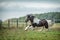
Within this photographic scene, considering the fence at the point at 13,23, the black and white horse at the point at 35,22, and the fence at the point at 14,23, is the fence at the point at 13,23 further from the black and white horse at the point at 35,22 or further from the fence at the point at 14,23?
the black and white horse at the point at 35,22

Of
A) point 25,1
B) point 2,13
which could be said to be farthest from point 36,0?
point 2,13

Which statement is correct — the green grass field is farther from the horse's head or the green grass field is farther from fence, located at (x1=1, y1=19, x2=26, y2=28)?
the horse's head

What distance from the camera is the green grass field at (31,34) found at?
10.2 feet

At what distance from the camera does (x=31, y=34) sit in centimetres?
311

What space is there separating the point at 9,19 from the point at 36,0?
53 centimetres

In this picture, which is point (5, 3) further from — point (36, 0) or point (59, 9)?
point (59, 9)

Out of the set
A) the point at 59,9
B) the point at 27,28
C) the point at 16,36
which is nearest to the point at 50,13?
the point at 59,9

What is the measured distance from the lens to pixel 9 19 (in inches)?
124

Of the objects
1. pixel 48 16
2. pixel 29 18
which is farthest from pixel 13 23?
pixel 48 16

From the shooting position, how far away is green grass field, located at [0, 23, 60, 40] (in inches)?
123

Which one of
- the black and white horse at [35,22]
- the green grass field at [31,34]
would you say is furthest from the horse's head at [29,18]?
the green grass field at [31,34]

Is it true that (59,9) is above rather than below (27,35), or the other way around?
above

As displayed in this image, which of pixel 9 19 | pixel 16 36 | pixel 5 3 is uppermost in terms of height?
pixel 5 3

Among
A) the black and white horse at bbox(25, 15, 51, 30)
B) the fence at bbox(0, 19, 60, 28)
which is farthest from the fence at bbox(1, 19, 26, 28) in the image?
the black and white horse at bbox(25, 15, 51, 30)
